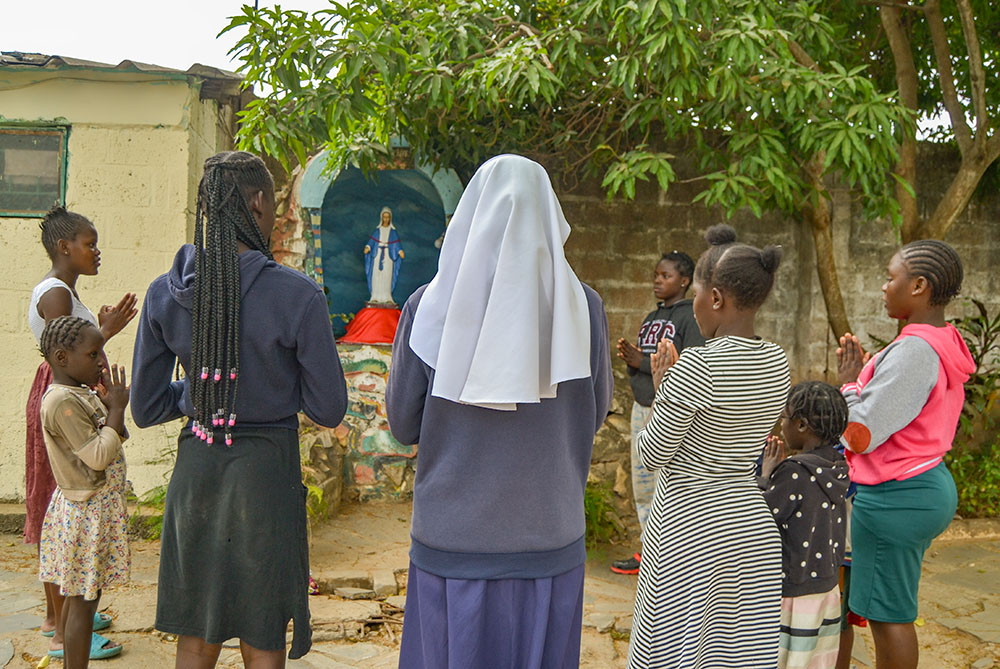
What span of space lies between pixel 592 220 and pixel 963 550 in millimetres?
3313

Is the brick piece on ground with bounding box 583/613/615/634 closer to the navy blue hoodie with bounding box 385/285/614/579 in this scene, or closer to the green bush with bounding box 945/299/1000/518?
the navy blue hoodie with bounding box 385/285/614/579

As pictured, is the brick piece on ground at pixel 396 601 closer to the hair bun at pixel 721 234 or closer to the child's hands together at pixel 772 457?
the child's hands together at pixel 772 457

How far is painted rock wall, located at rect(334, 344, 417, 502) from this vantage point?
5598mm

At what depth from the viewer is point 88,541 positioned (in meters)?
2.83

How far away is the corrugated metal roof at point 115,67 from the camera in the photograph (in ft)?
16.4

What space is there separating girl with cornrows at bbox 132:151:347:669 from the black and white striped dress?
95cm

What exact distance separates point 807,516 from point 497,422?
46.1 inches

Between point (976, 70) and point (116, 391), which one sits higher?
point (976, 70)

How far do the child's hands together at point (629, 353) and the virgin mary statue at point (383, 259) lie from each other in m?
2.68

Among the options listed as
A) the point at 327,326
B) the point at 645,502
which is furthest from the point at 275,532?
the point at 645,502

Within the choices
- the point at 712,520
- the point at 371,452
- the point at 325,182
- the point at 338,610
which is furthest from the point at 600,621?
the point at 325,182

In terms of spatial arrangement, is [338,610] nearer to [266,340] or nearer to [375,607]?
[375,607]

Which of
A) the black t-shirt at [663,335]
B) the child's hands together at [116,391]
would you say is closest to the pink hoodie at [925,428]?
the black t-shirt at [663,335]

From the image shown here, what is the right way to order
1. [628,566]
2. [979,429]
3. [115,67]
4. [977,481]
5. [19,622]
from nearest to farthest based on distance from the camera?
1. [19,622]
2. [628,566]
3. [115,67]
4. [977,481]
5. [979,429]
